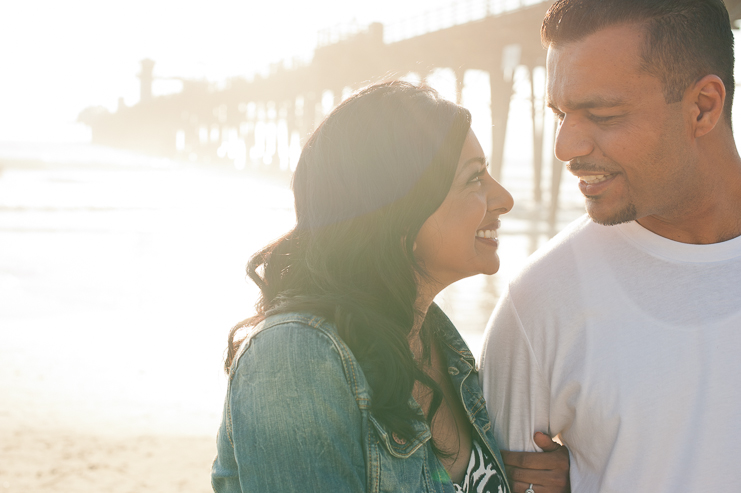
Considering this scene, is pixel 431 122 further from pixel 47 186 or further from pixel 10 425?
pixel 47 186

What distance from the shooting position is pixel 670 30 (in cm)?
184

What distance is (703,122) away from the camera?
1.88m

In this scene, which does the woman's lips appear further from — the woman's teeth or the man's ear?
the man's ear

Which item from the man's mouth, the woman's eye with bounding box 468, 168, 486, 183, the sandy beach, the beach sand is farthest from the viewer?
the sandy beach

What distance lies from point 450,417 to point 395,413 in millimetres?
441

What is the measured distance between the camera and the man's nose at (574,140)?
1.90 meters

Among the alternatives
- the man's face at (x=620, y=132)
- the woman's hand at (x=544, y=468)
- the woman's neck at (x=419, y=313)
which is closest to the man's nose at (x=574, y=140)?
the man's face at (x=620, y=132)

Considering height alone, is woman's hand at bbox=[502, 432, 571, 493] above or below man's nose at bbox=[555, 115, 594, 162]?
below

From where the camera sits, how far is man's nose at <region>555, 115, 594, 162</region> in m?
1.90

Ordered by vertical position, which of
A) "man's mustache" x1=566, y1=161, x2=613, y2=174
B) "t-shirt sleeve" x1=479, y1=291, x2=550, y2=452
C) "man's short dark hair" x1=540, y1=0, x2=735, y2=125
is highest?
"man's short dark hair" x1=540, y1=0, x2=735, y2=125

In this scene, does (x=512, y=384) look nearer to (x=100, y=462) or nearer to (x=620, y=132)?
(x=620, y=132)

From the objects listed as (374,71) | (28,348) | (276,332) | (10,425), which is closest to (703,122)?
(276,332)

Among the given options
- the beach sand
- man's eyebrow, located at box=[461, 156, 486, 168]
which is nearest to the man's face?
man's eyebrow, located at box=[461, 156, 486, 168]

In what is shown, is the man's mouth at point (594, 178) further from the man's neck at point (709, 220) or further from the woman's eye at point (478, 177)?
the woman's eye at point (478, 177)
